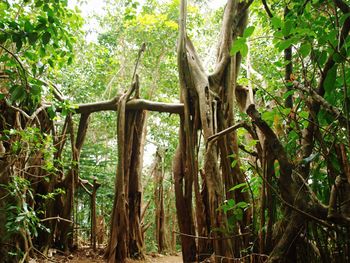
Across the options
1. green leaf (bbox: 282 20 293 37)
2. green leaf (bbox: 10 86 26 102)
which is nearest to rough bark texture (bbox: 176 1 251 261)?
green leaf (bbox: 10 86 26 102)

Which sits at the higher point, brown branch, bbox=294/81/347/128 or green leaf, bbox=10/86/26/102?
green leaf, bbox=10/86/26/102

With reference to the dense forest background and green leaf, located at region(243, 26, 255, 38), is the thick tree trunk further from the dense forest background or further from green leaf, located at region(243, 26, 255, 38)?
green leaf, located at region(243, 26, 255, 38)

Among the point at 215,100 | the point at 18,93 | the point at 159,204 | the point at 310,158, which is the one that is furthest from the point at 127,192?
the point at 310,158

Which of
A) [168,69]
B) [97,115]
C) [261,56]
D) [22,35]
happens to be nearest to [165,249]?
[97,115]

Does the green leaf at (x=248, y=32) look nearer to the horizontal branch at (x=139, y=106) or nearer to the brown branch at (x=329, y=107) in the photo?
the brown branch at (x=329, y=107)

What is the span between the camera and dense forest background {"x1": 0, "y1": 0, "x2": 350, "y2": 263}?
1446mm

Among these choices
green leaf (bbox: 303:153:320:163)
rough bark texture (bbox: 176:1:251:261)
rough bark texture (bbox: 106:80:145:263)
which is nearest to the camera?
green leaf (bbox: 303:153:320:163)

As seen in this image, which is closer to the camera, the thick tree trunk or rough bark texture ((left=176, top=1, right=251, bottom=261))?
rough bark texture ((left=176, top=1, right=251, bottom=261))

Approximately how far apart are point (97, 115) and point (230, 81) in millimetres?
5496

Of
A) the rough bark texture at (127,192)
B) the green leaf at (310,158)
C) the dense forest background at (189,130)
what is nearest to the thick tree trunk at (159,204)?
the dense forest background at (189,130)

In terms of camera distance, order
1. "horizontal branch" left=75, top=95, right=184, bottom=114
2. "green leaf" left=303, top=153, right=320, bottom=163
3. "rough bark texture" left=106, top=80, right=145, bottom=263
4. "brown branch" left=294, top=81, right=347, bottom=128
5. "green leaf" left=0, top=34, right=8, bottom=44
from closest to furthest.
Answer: "brown branch" left=294, top=81, right=347, bottom=128 < "green leaf" left=303, top=153, right=320, bottom=163 < "green leaf" left=0, top=34, right=8, bottom=44 < "rough bark texture" left=106, top=80, right=145, bottom=263 < "horizontal branch" left=75, top=95, right=184, bottom=114

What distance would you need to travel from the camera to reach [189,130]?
414 centimetres

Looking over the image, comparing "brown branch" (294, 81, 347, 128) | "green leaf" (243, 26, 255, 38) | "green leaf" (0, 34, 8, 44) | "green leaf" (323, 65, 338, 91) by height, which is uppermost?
"green leaf" (0, 34, 8, 44)

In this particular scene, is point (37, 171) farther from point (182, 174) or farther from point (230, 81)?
point (230, 81)
